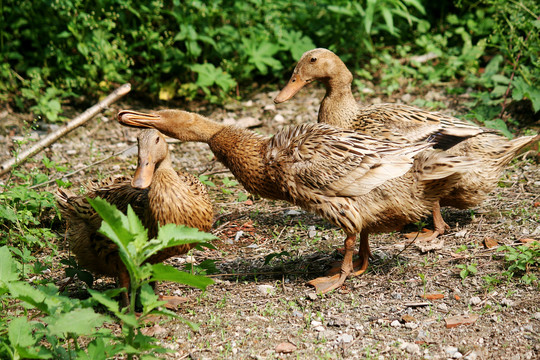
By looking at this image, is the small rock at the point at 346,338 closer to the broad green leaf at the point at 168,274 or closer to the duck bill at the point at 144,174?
the broad green leaf at the point at 168,274

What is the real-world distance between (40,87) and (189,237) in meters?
6.11

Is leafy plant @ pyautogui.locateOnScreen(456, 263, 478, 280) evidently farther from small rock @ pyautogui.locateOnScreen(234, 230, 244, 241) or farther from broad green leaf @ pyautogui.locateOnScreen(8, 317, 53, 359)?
broad green leaf @ pyautogui.locateOnScreen(8, 317, 53, 359)

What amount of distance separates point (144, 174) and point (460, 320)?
7.84 feet

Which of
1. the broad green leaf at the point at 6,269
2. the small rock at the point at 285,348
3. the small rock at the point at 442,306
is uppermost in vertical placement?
the broad green leaf at the point at 6,269

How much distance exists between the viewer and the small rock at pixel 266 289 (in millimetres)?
4562

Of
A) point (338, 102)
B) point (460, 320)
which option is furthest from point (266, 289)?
point (338, 102)

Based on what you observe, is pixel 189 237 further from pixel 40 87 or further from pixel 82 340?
pixel 40 87

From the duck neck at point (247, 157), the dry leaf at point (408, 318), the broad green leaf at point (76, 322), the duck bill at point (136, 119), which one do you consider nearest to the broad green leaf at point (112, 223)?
the broad green leaf at point (76, 322)

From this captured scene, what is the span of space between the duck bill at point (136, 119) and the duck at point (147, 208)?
0.76 ft

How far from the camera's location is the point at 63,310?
3.31 meters

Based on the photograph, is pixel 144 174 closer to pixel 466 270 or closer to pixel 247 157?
pixel 247 157

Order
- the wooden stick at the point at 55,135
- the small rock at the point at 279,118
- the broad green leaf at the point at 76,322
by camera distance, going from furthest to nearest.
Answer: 1. the small rock at the point at 279,118
2. the wooden stick at the point at 55,135
3. the broad green leaf at the point at 76,322

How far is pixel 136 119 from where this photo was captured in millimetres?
4516

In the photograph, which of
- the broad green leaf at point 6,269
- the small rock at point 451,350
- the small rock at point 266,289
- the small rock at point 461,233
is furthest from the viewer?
the small rock at point 461,233
